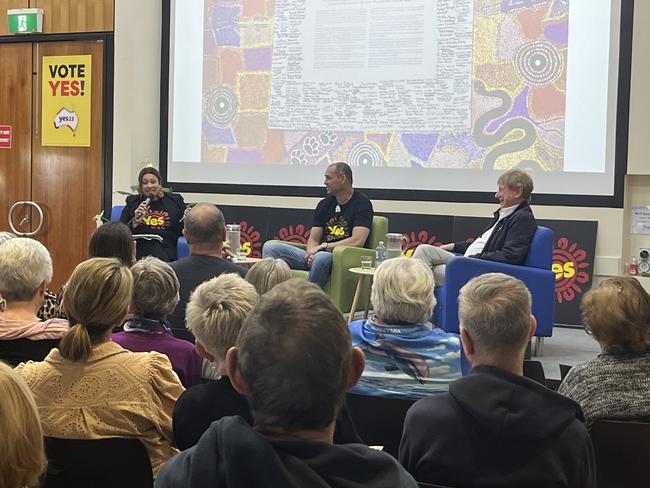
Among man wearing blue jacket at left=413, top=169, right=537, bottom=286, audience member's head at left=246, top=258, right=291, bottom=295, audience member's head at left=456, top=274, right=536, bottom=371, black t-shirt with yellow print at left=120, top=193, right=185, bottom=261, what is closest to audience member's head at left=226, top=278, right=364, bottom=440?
audience member's head at left=456, top=274, right=536, bottom=371

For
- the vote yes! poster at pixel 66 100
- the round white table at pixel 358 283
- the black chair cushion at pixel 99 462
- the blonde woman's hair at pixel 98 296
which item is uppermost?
the vote yes! poster at pixel 66 100

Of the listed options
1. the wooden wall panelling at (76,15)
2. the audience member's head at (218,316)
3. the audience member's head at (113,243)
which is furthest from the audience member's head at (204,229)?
the wooden wall panelling at (76,15)

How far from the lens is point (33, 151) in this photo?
318 inches

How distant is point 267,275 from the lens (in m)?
2.99

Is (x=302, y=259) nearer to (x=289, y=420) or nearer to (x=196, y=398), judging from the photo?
(x=196, y=398)

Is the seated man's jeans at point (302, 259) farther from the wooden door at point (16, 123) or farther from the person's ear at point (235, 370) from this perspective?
the person's ear at point (235, 370)

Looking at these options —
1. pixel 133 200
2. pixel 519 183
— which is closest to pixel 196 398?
pixel 519 183

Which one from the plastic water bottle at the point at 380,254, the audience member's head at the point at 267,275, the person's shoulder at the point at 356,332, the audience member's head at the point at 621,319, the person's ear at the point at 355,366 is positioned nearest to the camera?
the person's ear at the point at 355,366

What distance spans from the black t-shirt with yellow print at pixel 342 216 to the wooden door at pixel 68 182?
2.68 m

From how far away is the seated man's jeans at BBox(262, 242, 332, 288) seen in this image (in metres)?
5.91

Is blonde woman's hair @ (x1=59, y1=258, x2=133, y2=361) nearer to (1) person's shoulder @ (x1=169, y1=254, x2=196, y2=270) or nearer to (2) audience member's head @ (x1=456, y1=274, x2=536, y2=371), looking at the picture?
(2) audience member's head @ (x1=456, y1=274, x2=536, y2=371)

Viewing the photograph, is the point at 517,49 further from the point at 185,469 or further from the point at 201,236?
the point at 185,469

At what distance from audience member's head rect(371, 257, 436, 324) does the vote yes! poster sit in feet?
19.5

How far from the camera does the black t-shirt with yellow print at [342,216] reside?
20.2 feet
